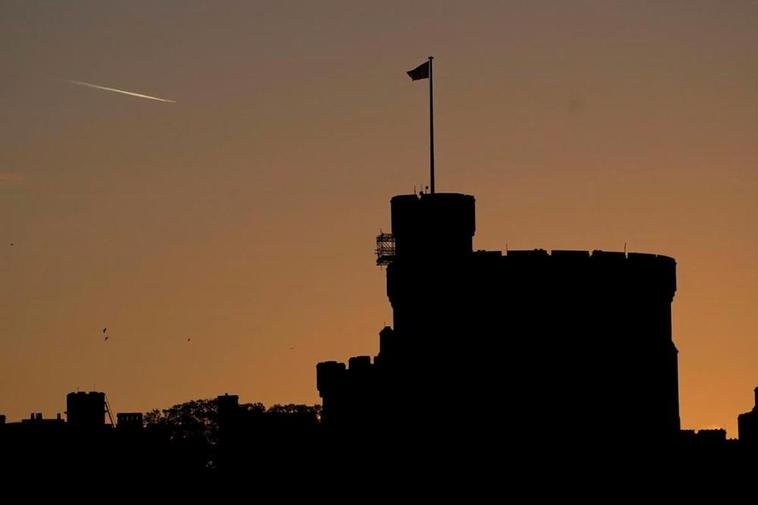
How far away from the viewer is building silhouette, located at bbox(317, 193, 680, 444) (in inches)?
4281

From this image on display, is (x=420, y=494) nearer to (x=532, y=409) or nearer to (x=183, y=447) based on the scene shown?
(x=532, y=409)

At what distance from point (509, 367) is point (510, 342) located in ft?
3.06

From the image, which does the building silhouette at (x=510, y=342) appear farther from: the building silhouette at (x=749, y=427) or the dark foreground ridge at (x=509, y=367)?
the building silhouette at (x=749, y=427)

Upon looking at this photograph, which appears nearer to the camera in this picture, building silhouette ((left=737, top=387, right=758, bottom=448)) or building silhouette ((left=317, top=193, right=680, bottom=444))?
building silhouette ((left=317, top=193, right=680, bottom=444))

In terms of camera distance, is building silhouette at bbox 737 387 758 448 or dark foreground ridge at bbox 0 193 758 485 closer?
dark foreground ridge at bbox 0 193 758 485

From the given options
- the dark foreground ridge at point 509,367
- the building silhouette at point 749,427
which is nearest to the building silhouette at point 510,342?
the dark foreground ridge at point 509,367

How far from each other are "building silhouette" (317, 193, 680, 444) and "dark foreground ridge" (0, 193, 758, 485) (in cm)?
4

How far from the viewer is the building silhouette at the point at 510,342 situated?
109m

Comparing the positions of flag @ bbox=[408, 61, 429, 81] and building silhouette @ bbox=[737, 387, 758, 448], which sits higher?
flag @ bbox=[408, 61, 429, 81]

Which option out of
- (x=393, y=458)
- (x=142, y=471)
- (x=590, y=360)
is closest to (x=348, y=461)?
(x=393, y=458)

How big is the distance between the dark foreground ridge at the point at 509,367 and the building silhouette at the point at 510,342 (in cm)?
4

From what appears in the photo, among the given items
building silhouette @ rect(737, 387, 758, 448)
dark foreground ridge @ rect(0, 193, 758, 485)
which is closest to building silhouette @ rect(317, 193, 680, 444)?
dark foreground ridge @ rect(0, 193, 758, 485)

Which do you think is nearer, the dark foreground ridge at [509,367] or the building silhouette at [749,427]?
the dark foreground ridge at [509,367]

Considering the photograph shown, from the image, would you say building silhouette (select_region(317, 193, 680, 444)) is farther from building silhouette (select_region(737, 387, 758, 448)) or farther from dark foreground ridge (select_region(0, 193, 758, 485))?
building silhouette (select_region(737, 387, 758, 448))
